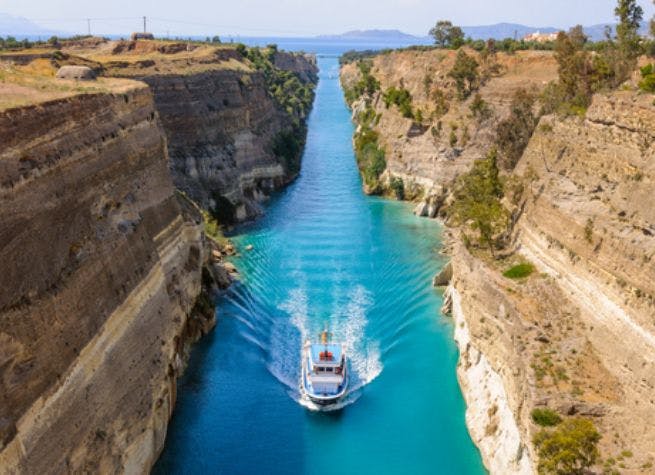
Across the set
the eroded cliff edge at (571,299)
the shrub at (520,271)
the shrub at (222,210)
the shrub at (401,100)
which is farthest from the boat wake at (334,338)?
the shrub at (401,100)

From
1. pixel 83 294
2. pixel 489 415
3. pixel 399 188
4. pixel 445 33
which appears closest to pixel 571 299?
pixel 489 415

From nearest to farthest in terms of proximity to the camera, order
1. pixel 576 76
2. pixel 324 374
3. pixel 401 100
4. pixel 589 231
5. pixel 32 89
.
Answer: pixel 32 89, pixel 589 231, pixel 324 374, pixel 576 76, pixel 401 100

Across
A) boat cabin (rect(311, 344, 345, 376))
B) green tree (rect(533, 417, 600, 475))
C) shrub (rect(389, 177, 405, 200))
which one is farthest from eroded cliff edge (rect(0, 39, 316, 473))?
shrub (rect(389, 177, 405, 200))

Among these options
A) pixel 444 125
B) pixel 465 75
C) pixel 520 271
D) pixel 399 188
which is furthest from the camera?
pixel 465 75

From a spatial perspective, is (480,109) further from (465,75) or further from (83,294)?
(83,294)

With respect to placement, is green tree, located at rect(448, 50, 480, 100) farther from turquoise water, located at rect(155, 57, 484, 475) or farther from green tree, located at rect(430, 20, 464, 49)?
green tree, located at rect(430, 20, 464, 49)

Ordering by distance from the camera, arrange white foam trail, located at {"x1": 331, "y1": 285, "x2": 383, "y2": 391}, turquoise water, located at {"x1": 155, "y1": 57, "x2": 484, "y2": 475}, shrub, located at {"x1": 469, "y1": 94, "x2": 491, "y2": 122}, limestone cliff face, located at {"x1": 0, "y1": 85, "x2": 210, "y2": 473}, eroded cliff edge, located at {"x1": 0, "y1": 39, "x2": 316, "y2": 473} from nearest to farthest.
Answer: limestone cliff face, located at {"x1": 0, "y1": 85, "x2": 210, "y2": 473}
eroded cliff edge, located at {"x1": 0, "y1": 39, "x2": 316, "y2": 473}
turquoise water, located at {"x1": 155, "y1": 57, "x2": 484, "y2": 475}
white foam trail, located at {"x1": 331, "y1": 285, "x2": 383, "y2": 391}
shrub, located at {"x1": 469, "y1": 94, "x2": 491, "y2": 122}
